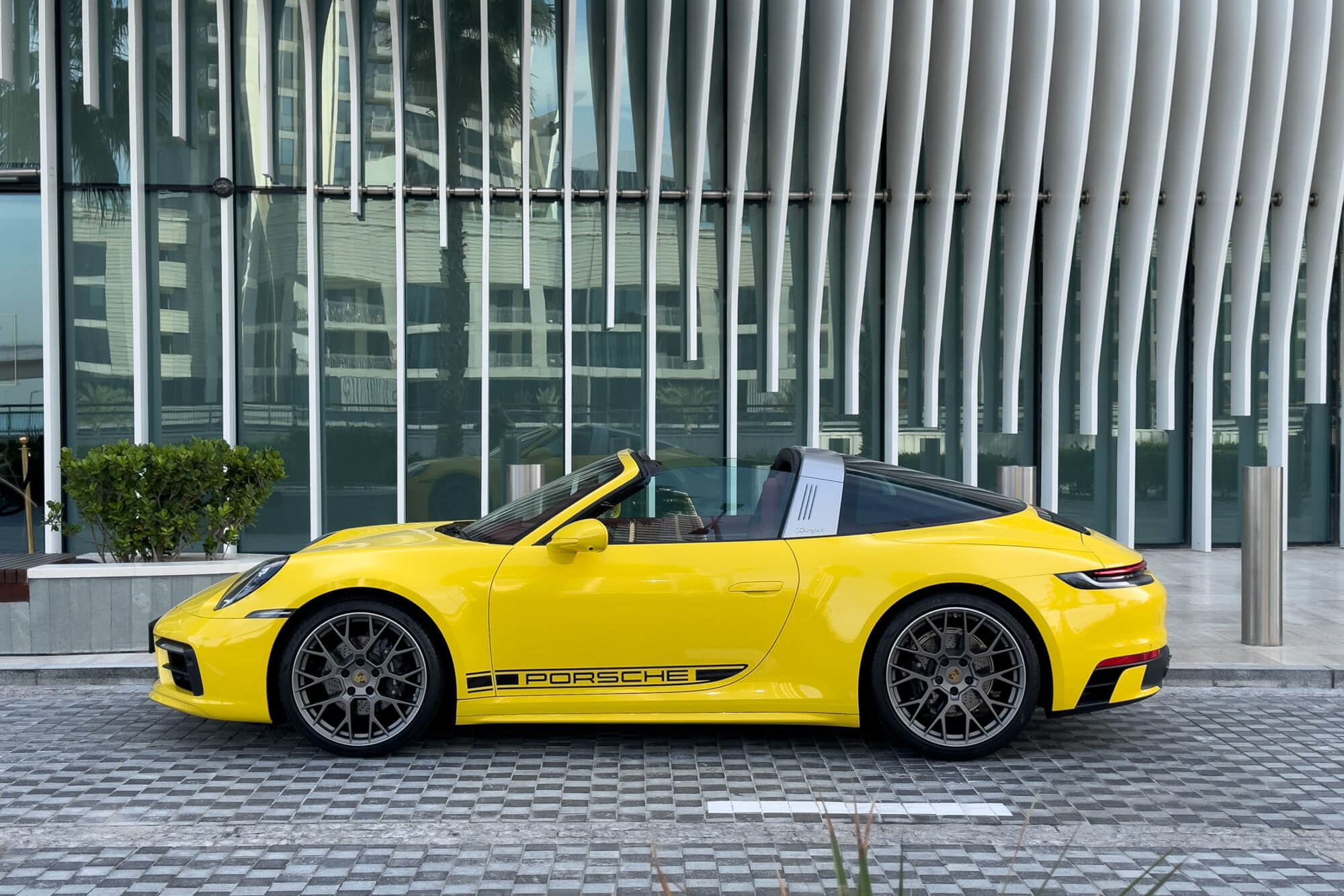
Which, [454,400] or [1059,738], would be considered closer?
[1059,738]

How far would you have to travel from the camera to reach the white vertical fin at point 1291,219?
463 inches

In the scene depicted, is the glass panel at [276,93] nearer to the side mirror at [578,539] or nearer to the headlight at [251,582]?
the headlight at [251,582]

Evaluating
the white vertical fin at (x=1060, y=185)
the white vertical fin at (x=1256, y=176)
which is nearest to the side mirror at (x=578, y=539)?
the white vertical fin at (x=1060, y=185)

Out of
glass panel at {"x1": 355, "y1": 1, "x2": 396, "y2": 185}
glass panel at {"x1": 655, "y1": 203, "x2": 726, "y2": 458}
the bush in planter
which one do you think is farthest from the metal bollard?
glass panel at {"x1": 355, "y1": 1, "x2": 396, "y2": 185}

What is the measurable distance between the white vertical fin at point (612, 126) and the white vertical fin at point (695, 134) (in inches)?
20.5

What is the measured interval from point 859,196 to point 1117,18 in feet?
9.23

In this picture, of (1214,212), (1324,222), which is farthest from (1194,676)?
(1324,222)

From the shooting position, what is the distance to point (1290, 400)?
1332cm

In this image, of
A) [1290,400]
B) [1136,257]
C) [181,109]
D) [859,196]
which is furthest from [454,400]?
[1290,400]

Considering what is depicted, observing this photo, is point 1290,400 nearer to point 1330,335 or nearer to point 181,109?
point 1330,335

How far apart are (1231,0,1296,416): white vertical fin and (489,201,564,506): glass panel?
6.72 meters

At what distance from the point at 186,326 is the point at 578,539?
27.5 feet

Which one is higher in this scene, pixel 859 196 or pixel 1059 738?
pixel 859 196

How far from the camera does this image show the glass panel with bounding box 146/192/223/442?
12133mm
